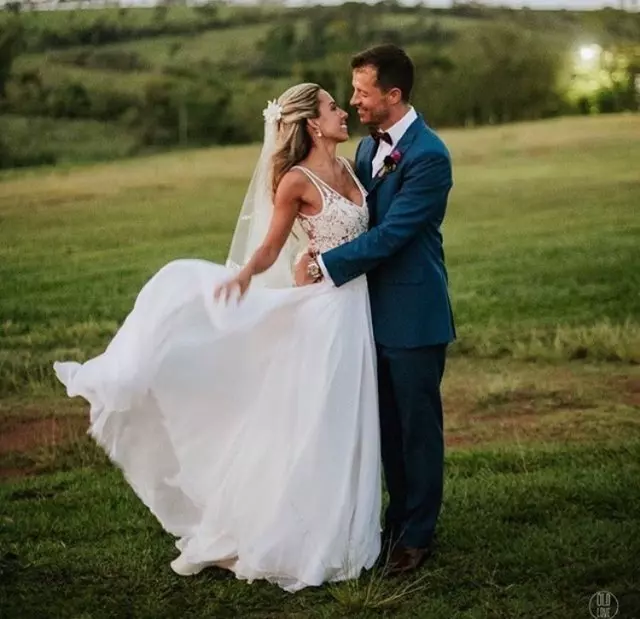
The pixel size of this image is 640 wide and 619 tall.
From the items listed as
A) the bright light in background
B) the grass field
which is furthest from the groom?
the bright light in background

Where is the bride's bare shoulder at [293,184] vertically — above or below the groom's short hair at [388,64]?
below

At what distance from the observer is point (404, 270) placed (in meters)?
3.31

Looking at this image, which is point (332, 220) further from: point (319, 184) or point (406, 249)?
point (406, 249)

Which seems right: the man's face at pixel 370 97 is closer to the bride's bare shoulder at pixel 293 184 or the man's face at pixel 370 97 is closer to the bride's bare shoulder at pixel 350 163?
the bride's bare shoulder at pixel 350 163

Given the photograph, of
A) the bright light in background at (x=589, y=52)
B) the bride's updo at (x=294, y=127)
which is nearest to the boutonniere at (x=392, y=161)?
the bride's updo at (x=294, y=127)

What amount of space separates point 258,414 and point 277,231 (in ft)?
1.81

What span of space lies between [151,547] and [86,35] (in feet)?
7.97

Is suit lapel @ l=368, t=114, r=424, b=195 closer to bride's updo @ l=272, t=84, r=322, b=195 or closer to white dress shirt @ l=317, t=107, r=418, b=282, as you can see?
white dress shirt @ l=317, t=107, r=418, b=282

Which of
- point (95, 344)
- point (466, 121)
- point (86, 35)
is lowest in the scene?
point (95, 344)

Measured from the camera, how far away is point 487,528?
3.89m

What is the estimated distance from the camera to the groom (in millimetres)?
3193

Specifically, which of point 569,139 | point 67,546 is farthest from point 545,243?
point 67,546

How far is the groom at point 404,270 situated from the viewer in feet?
10.5

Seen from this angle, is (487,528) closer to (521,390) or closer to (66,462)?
(521,390)
